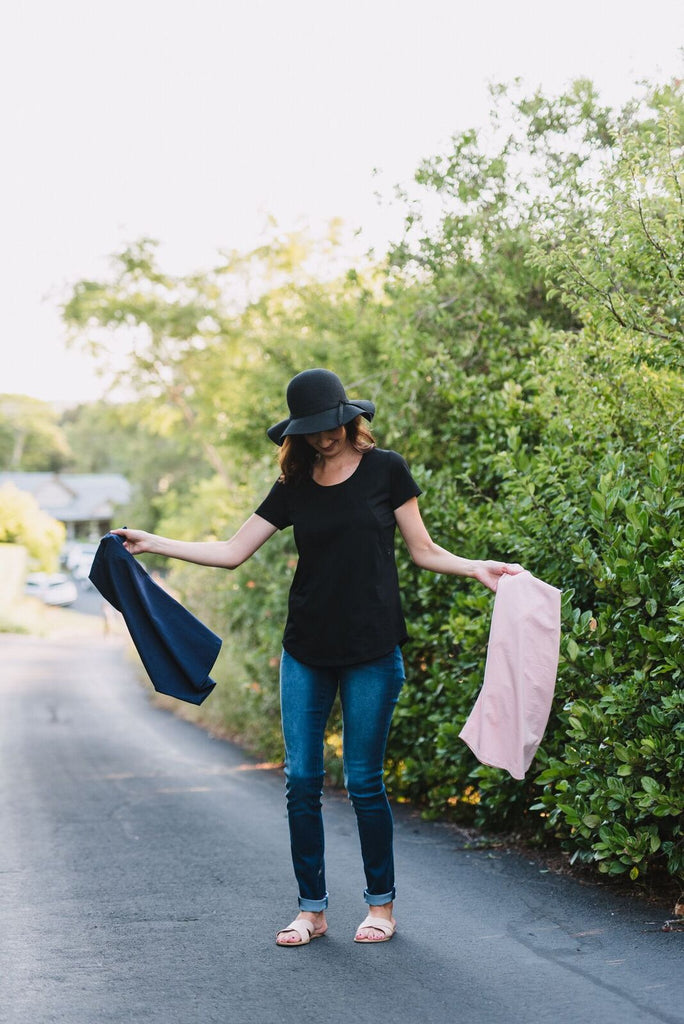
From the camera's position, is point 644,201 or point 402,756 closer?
point 644,201

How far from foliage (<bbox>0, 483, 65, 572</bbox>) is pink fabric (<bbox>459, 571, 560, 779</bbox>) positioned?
45.9m

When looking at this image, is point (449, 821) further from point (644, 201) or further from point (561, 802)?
point (644, 201)

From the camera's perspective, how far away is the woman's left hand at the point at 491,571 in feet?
15.2

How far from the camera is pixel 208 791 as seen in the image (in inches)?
356

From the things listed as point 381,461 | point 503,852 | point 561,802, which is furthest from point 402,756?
point 381,461

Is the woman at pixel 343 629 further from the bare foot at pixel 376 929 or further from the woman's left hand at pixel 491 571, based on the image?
the woman's left hand at pixel 491 571

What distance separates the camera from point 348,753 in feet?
14.5

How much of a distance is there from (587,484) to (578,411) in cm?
57

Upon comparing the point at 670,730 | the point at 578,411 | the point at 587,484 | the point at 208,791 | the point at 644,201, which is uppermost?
the point at 644,201

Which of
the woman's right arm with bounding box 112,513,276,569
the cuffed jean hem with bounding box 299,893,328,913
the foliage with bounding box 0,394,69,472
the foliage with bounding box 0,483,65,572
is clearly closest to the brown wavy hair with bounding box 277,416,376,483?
the woman's right arm with bounding box 112,513,276,569

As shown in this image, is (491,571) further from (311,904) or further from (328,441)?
(311,904)

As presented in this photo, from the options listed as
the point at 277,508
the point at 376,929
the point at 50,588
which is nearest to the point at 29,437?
the point at 50,588

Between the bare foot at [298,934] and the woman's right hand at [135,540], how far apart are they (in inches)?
64.7

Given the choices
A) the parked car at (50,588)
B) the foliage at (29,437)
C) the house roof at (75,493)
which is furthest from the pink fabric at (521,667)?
the foliage at (29,437)
